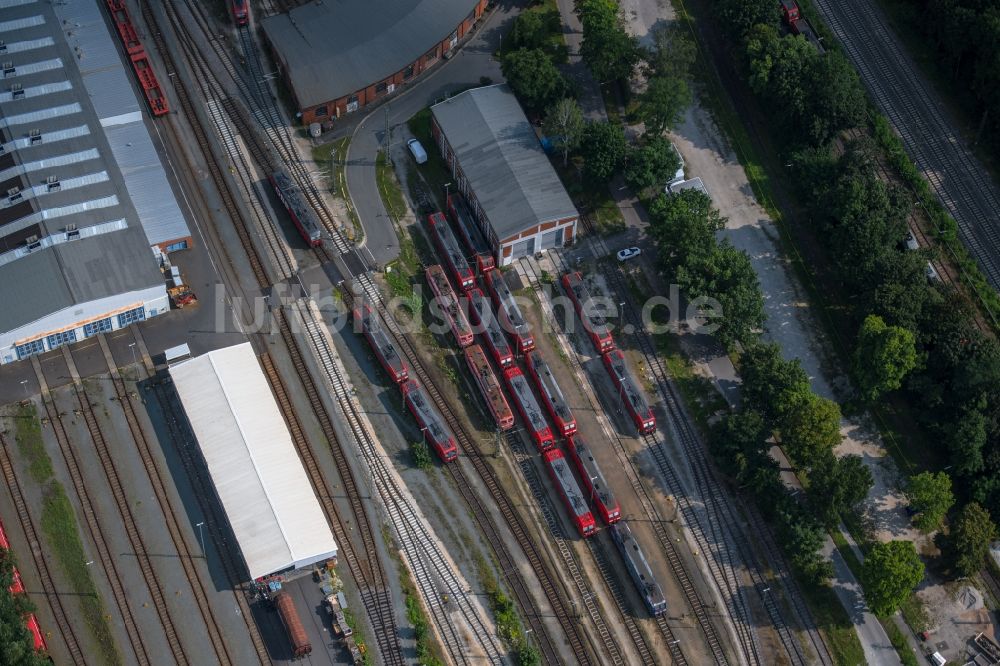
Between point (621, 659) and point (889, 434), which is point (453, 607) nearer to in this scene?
point (621, 659)

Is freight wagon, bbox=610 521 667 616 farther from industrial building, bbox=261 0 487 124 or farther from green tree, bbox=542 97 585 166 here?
industrial building, bbox=261 0 487 124

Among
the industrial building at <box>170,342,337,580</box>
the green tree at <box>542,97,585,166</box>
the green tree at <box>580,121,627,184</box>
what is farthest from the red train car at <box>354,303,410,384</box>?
the green tree at <box>580,121,627,184</box>

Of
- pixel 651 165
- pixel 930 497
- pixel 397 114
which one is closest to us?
pixel 930 497

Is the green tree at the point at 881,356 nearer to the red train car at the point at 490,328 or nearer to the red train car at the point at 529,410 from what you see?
the red train car at the point at 529,410

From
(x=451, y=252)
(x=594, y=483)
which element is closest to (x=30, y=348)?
(x=451, y=252)

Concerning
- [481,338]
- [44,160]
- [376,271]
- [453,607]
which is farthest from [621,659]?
[44,160]

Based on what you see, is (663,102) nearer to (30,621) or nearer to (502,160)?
(502,160)
